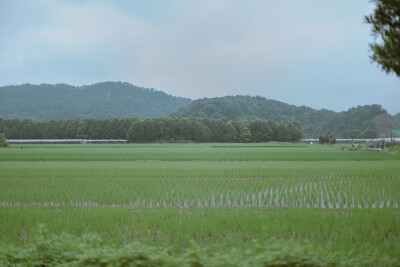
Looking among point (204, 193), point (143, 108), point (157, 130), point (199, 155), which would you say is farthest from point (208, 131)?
point (143, 108)

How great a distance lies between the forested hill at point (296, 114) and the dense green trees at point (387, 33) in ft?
368

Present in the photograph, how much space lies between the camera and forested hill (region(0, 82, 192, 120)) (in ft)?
510

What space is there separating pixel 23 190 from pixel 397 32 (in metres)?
11.9

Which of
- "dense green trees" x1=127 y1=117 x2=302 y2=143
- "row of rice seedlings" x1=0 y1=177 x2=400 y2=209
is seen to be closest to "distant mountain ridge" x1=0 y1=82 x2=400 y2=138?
"dense green trees" x1=127 y1=117 x2=302 y2=143

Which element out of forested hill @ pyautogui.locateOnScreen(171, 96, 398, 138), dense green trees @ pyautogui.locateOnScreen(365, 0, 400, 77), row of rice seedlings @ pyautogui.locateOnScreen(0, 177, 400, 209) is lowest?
row of rice seedlings @ pyautogui.locateOnScreen(0, 177, 400, 209)

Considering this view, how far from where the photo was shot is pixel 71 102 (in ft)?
557

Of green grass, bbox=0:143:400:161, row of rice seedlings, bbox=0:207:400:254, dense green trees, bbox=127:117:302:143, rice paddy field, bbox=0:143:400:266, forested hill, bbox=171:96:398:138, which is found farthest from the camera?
forested hill, bbox=171:96:398:138

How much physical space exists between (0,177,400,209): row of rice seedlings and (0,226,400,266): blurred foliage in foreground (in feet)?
18.2

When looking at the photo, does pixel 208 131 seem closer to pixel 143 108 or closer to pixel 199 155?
pixel 199 155

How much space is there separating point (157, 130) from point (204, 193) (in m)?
85.1

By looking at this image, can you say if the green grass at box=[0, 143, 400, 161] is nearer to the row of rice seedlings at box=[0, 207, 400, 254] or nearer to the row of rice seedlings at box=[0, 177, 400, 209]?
the row of rice seedlings at box=[0, 177, 400, 209]

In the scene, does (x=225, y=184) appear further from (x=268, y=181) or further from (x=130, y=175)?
(x=130, y=175)

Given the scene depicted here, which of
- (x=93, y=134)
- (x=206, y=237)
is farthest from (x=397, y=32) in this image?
(x=93, y=134)

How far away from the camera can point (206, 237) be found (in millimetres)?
6387
